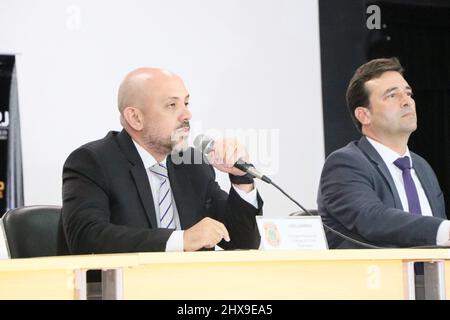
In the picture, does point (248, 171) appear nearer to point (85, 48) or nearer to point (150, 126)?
point (150, 126)

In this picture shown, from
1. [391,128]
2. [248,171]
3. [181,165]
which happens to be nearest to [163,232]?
[248,171]

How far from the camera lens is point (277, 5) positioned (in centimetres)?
443

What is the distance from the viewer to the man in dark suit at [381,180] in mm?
2756

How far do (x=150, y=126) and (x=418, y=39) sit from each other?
8.01ft

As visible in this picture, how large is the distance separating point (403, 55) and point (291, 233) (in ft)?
8.93

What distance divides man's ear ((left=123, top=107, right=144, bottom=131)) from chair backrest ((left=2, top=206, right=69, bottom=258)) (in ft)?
1.31

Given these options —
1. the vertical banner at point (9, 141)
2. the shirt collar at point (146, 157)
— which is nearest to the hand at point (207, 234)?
the shirt collar at point (146, 157)

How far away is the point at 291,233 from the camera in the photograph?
2330mm

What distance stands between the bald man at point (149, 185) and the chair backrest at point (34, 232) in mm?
114

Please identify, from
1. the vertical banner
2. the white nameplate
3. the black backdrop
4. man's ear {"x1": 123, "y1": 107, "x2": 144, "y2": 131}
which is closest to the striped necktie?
man's ear {"x1": 123, "y1": 107, "x2": 144, "y2": 131}

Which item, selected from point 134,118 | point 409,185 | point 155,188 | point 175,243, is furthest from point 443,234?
point 134,118

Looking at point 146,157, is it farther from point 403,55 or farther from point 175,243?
point 403,55

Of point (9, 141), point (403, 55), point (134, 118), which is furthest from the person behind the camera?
point (403, 55)

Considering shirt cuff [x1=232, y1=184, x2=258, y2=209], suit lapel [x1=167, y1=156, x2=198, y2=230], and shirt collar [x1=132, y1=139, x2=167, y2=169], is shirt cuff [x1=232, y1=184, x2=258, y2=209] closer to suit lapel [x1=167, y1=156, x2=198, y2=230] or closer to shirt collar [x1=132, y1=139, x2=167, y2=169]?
suit lapel [x1=167, y1=156, x2=198, y2=230]
